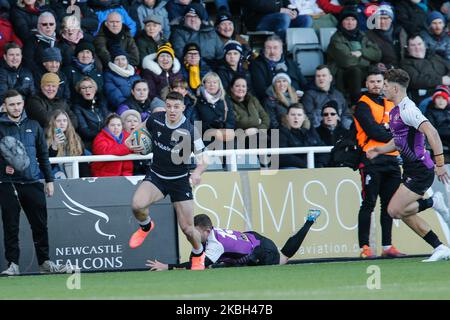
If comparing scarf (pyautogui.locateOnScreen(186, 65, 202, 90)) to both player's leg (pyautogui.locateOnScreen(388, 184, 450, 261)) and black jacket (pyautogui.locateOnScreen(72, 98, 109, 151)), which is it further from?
player's leg (pyautogui.locateOnScreen(388, 184, 450, 261))

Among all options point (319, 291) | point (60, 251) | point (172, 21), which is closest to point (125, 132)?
point (60, 251)

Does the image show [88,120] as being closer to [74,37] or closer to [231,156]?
[74,37]

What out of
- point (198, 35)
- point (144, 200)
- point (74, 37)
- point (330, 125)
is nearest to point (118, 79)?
point (74, 37)

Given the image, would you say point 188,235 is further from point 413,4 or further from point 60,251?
point 413,4

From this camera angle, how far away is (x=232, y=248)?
14891 mm

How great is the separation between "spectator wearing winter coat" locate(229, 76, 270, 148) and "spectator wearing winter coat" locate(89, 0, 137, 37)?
71.5 inches

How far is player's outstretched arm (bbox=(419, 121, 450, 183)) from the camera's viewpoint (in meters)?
13.9

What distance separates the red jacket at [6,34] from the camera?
17391mm

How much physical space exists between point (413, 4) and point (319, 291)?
37.3ft

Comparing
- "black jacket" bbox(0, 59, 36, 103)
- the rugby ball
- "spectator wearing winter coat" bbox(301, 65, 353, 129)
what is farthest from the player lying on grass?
"spectator wearing winter coat" bbox(301, 65, 353, 129)

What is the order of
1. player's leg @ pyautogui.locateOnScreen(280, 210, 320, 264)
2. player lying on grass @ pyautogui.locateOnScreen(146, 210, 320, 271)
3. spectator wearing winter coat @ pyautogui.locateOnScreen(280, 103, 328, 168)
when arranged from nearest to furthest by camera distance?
player lying on grass @ pyautogui.locateOnScreen(146, 210, 320, 271) < player's leg @ pyautogui.locateOnScreen(280, 210, 320, 264) < spectator wearing winter coat @ pyautogui.locateOnScreen(280, 103, 328, 168)

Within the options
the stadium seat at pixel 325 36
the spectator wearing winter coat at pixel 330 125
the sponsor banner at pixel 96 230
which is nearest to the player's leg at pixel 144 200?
the sponsor banner at pixel 96 230

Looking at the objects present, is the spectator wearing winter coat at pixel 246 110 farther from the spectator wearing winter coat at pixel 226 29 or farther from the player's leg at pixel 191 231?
the player's leg at pixel 191 231

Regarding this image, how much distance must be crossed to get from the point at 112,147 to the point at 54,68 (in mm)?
1448
